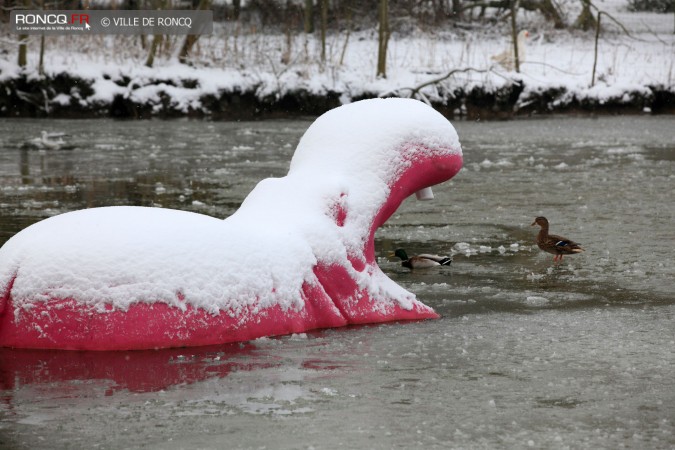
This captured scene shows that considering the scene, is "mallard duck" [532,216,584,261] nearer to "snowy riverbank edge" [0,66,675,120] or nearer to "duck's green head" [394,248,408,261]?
"duck's green head" [394,248,408,261]

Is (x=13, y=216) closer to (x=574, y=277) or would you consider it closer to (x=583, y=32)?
(x=574, y=277)

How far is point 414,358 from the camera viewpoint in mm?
5703

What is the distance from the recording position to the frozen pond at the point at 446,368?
448cm

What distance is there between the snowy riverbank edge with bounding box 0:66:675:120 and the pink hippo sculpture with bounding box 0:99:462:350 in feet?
64.5

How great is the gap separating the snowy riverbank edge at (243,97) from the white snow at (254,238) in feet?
64.4

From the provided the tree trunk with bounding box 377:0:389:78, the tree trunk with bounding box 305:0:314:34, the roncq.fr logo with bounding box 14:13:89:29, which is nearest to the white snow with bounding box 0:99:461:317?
the tree trunk with bounding box 377:0:389:78

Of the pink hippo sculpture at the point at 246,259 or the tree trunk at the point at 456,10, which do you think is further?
the tree trunk at the point at 456,10

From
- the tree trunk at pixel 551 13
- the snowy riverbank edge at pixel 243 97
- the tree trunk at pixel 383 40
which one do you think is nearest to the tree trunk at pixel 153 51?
the snowy riverbank edge at pixel 243 97

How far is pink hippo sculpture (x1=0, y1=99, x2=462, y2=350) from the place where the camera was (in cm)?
575

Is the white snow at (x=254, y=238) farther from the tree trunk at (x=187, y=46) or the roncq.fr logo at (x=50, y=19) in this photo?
the roncq.fr logo at (x=50, y=19)

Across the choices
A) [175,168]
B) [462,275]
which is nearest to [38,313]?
[462,275]

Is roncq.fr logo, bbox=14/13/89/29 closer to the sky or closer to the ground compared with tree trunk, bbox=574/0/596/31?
closer to the ground

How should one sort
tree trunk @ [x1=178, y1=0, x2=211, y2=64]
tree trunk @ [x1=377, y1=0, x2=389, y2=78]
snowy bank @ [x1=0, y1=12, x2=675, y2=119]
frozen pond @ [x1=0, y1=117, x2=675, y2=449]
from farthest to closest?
1. tree trunk @ [x1=178, y1=0, x2=211, y2=64]
2. tree trunk @ [x1=377, y1=0, x2=389, y2=78]
3. snowy bank @ [x1=0, y1=12, x2=675, y2=119]
4. frozen pond @ [x1=0, y1=117, x2=675, y2=449]

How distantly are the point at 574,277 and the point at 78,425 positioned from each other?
4.58 meters
